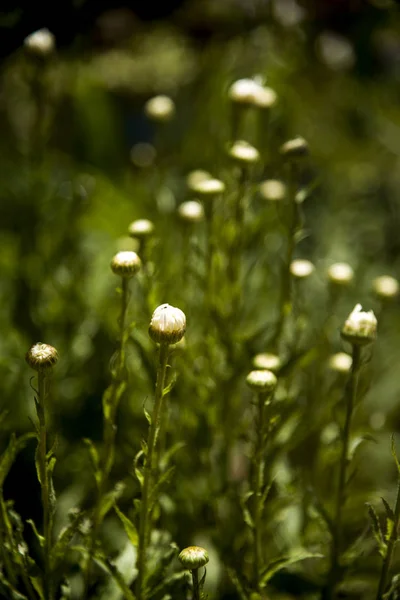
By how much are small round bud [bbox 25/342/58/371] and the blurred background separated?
55 millimetres

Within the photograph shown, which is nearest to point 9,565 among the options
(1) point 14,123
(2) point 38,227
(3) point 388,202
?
(2) point 38,227

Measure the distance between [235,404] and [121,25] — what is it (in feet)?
3.42

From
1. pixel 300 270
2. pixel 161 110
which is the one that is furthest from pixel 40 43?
pixel 300 270

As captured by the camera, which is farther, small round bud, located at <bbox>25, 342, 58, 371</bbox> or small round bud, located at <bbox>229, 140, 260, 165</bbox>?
small round bud, located at <bbox>229, 140, 260, 165</bbox>

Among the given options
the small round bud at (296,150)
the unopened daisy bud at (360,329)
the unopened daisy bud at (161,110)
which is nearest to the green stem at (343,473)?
the unopened daisy bud at (360,329)

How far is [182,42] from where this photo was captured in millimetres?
1373

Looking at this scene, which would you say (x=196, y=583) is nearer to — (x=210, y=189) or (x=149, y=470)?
(x=149, y=470)

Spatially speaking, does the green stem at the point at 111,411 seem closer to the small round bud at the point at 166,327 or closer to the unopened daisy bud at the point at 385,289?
the small round bud at the point at 166,327

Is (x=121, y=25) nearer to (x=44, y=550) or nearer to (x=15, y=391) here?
(x=15, y=391)

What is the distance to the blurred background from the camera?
0.51 metres

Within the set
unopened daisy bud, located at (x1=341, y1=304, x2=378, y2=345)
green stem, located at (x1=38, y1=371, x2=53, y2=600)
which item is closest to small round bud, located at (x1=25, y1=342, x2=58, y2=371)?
green stem, located at (x1=38, y1=371, x2=53, y2=600)

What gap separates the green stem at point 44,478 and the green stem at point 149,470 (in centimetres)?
4

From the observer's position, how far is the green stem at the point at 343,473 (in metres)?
0.32

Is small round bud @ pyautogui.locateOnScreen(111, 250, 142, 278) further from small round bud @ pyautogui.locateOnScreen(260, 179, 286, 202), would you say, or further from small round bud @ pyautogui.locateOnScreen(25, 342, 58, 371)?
small round bud @ pyautogui.locateOnScreen(260, 179, 286, 202)
